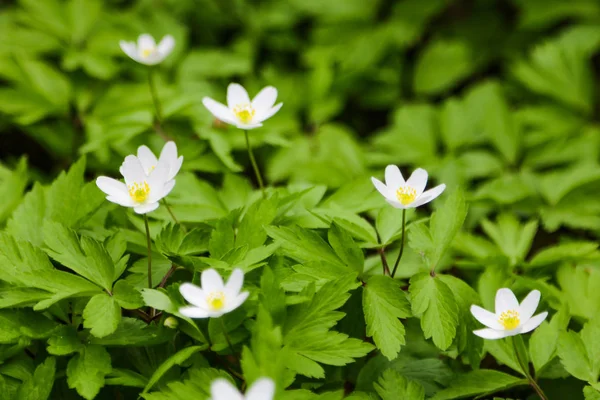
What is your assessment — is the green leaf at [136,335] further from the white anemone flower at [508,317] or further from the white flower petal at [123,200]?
the white anemone flower at [508,317]

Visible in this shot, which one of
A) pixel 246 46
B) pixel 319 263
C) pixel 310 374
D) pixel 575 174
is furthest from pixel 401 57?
pixel 310 374

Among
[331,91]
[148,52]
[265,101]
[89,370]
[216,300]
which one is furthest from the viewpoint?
[331,91]

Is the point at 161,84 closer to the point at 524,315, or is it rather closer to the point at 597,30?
the point at 524,315

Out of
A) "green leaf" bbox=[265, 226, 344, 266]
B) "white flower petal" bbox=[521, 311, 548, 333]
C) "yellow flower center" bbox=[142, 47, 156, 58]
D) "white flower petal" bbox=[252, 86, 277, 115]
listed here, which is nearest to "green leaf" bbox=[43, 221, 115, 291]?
"green leaf" bbox=[265, 226, 344, 266]

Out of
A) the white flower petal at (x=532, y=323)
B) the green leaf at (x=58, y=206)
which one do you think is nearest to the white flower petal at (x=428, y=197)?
the white flower petal at (x=532, y=323)

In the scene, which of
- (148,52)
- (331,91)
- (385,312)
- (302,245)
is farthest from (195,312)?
(331,91)

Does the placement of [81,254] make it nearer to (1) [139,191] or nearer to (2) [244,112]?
(1) [139,191]

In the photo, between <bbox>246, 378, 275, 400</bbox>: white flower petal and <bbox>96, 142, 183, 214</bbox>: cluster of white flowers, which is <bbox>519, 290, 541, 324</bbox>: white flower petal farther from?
<bbox>96, 142, 183, 214</bbox>: cluster of white flowers
